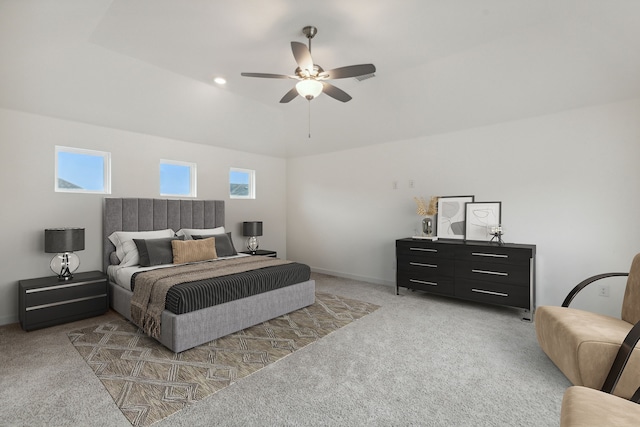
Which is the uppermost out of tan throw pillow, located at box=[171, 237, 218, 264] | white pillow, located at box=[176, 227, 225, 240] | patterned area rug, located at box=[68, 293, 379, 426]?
white pillow, located at box=[176, 227, 225, 240]

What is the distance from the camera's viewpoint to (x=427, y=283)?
14.4ft

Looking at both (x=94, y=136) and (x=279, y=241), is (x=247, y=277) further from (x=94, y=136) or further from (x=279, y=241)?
(x=279, y=241)

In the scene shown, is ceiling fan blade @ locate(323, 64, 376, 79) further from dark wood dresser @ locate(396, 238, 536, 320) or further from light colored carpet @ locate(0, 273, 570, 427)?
dark wood dresser @ locate(396, 238, 536, 320)

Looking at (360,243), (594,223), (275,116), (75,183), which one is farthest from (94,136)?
(594,223)

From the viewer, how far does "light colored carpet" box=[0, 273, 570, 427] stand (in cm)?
192

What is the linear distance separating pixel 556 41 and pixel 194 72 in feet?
12.9

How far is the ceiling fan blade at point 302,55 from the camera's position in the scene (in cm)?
238

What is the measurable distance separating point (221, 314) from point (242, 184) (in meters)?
3.57

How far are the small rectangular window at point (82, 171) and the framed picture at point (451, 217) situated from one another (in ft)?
16.0

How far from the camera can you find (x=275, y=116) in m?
5.38

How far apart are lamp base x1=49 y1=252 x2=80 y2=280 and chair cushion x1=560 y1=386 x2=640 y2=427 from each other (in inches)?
185

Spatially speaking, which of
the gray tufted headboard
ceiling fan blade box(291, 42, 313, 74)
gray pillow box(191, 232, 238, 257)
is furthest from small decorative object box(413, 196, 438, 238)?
the gray tufted headboard

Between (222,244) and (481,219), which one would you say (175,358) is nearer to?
(222,244)

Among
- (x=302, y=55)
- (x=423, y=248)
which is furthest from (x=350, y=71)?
(x=423, y=248)
